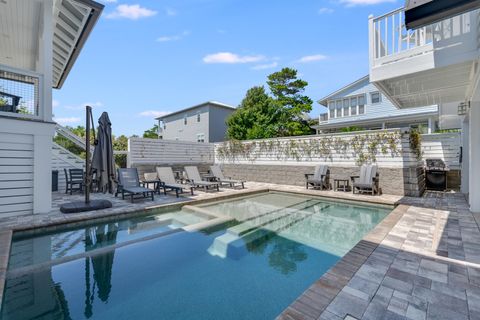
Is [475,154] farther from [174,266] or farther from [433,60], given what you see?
[174,266]

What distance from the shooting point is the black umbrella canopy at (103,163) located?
6344 mm

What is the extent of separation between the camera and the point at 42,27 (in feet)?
21.7

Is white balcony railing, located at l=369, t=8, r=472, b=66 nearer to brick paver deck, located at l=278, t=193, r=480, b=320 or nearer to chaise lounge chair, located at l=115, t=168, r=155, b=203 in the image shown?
brick paver deck, located at l=278, t=193, r=480, b=320

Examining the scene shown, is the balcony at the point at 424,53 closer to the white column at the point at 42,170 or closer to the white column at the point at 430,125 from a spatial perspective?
the white column at the point at 42,170

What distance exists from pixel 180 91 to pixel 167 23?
49.1ft

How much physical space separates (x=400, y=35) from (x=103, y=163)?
25.0 feet

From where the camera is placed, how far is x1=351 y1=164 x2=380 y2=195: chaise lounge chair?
8420 millimetres

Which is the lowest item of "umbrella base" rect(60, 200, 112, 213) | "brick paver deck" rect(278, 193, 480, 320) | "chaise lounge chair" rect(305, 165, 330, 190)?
"brick paver deck" rect(278, 193, 480, 320)

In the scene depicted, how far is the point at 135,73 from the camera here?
15680 millimetres

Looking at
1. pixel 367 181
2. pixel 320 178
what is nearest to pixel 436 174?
pixel 367 181

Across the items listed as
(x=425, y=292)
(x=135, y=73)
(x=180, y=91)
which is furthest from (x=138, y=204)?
(x=180, y=91)

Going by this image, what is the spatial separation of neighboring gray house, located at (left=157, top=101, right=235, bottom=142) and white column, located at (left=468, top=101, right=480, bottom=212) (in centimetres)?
1866

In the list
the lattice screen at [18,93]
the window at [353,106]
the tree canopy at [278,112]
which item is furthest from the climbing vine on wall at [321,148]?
the window at [353,106]

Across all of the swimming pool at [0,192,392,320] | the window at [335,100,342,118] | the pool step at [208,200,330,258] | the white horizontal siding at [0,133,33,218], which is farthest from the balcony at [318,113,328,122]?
the white horizontal siding at [0,133,33,218]
